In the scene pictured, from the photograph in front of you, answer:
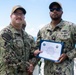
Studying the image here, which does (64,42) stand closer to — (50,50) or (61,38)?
(61,38)

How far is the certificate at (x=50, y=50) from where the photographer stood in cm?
423

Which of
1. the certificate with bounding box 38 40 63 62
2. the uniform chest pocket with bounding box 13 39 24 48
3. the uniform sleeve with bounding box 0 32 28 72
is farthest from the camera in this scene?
the certificate with bounding box 38 40 63 62

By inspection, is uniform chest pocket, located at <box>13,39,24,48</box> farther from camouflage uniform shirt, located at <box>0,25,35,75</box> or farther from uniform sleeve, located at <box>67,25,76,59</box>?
uniform sleeve, located at <box>67,25,76,59</box>

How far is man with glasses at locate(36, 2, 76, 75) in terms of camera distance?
168 inches

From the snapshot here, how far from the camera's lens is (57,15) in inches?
170

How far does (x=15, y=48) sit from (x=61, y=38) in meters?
0.94

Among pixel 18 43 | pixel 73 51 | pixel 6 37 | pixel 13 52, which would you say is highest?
pixel 6 37

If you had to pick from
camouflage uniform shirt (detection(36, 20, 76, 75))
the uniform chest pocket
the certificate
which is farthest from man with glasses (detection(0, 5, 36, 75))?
camouflage uniform shirt (detection(36, 20, 76, 75))

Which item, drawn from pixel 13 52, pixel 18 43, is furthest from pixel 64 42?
pixel 13 52

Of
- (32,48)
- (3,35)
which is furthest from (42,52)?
(3,35)

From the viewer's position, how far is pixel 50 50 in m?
4.32

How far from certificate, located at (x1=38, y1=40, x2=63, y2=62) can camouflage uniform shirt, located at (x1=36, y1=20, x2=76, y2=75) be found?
106mm

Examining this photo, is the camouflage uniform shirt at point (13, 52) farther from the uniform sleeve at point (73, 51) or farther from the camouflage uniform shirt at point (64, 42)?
the uniform sleeve at point (73, 51)

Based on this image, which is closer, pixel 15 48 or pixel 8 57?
pixel 8 57
